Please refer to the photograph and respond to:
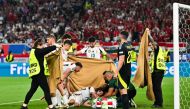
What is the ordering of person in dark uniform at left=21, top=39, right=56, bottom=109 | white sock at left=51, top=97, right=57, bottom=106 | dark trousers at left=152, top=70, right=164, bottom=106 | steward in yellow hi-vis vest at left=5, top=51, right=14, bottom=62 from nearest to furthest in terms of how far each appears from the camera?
person in dark uniform at left=21, top=39, right=56, bottom=109, white sock at left=51, top=97, right=57, bottom=106, dark trousers at left=152, top=70, right=164, bottom=106, steward in yellow hi-vis vest at left=5, top=51, right=14, bottom=62

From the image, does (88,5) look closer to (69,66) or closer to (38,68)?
(69,66)

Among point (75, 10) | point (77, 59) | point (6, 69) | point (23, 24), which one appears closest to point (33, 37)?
point (23, 24)

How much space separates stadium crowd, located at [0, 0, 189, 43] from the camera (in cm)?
3865

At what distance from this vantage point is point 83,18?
42.5 metres

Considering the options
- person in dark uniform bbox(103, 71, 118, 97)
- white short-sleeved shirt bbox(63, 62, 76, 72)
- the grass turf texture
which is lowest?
the grass turf texture

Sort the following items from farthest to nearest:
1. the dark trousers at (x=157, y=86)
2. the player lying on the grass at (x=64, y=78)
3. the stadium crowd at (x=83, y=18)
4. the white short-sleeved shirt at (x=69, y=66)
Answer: the stadium crowd at (x=83, y=18)
the white short-sleeved shirt at (x=69, y=66)
the dark trousers at (x=157, y=86)
the player lying on the grass at (x=64, y=78)

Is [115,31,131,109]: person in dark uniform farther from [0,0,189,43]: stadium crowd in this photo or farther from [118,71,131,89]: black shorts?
[0,0,189,43]: stadium crowd

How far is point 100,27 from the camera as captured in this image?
39938 mm

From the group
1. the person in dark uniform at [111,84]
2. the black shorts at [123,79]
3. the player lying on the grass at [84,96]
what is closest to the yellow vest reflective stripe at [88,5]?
the player lying on the grass at [84,96]

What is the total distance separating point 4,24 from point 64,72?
27736mm

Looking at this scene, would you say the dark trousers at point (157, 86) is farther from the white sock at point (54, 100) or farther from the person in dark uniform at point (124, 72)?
the white sock at point (54, 100)

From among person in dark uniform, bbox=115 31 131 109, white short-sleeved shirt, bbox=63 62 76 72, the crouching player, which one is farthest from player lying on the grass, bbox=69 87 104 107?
person in dark uniform, bbox=115 31 131 109

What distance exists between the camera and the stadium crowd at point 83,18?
3865 cm

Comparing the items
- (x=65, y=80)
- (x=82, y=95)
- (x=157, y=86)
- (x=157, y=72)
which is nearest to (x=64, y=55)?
Result: (x=65, y=80)
